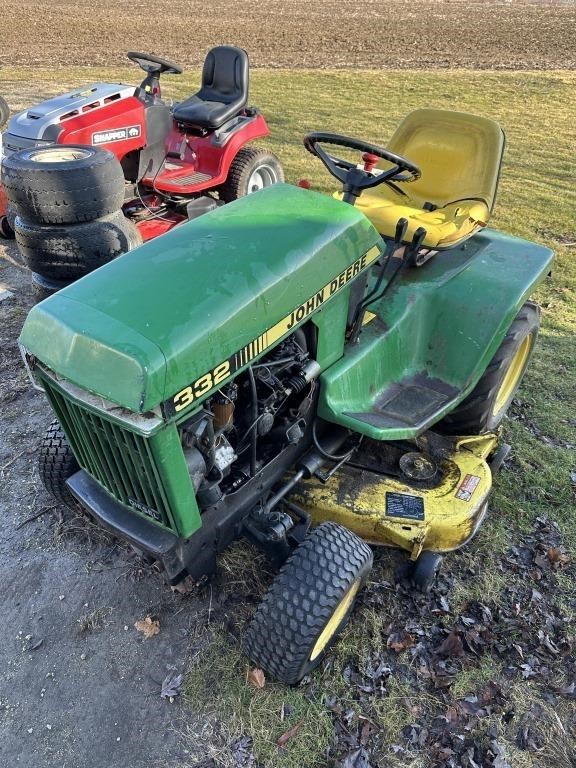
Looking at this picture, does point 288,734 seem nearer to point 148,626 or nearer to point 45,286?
point 148,626

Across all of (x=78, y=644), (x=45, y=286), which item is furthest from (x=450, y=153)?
(x=78, y=644)

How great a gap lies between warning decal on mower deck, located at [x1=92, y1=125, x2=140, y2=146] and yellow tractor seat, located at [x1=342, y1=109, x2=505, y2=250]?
2.42 metres

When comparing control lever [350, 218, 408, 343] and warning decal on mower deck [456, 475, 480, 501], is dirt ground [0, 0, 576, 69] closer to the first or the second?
control lever [350, 218, 408, 343]

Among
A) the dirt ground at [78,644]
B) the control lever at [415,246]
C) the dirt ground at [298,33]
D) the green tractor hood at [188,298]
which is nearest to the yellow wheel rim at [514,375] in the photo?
the control lever at [415,246]

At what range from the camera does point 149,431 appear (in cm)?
177

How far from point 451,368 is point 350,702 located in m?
1.52

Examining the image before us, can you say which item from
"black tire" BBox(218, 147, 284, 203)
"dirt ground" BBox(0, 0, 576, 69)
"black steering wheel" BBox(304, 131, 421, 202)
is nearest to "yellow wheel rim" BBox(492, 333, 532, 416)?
"black steering wheel" BBox(304, 131, 421, 202)

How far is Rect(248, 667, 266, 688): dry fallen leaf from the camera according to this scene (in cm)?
234

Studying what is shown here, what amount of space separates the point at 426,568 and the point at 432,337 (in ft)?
3.57

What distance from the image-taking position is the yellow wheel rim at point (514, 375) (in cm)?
345

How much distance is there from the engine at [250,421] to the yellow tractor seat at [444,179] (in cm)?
107

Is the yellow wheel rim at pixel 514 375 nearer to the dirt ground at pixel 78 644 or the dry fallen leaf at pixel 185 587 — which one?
the dry fallen leaf at pixel 185 587

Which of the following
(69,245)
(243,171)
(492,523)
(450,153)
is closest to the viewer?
(492,523)

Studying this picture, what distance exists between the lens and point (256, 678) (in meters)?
2.35
